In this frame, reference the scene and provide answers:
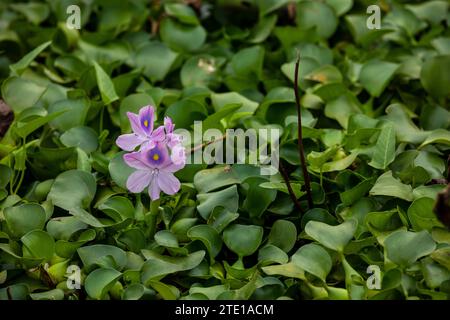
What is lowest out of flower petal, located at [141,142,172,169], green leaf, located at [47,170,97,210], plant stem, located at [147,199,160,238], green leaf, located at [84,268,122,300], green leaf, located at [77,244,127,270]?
green leaf, located at [84,268,122,300]

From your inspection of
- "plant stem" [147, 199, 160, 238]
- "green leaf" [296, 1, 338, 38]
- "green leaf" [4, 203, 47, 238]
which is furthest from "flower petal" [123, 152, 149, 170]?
"green leaf" [296, 1, 338, 38]

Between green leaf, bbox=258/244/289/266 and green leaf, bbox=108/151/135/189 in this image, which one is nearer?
green leaf, bbox=258/244/289/266

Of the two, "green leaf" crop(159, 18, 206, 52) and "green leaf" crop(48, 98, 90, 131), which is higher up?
"green leaf" crop(159, 18, 206, 52)

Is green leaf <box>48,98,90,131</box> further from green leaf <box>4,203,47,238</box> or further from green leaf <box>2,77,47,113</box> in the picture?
green leaf <box>4,203,47,238</box>

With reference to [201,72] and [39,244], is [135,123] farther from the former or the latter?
[201,72]

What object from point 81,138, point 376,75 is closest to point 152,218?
point 81,138

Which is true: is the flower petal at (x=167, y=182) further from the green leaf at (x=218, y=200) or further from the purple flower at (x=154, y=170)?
the green leaf at (x=218, y=200)
